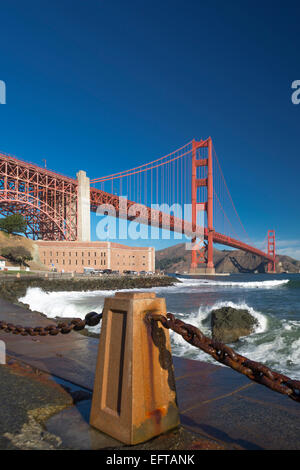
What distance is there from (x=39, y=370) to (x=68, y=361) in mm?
410

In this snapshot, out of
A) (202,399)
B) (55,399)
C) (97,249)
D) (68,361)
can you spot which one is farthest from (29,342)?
(97,249)

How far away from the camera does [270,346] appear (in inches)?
304

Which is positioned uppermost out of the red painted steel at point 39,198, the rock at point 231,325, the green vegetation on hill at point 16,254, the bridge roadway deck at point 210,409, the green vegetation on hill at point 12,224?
the red painted steel at point 39,198

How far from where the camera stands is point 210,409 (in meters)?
2.64

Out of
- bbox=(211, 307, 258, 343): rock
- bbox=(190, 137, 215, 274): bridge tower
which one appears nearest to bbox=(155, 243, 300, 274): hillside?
bbox=(190, 137, 215, 274): bridge tower

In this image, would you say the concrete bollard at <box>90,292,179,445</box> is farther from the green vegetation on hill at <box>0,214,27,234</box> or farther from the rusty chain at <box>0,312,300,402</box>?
the green vegetation on hill at <box>0,214,27,234</box>

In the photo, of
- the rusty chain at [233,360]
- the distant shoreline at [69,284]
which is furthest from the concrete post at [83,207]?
the rusty chain at [233,360]

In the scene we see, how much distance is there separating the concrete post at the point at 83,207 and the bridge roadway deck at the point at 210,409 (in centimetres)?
5212

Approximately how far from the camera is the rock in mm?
8648

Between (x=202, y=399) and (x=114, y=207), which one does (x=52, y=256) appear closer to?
(x=114, y=207)

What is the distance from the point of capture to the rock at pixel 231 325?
8648 millimetres

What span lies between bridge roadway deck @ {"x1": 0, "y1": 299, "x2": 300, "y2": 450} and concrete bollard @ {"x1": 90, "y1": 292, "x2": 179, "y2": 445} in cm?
12

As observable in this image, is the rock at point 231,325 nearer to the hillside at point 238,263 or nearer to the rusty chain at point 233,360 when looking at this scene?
Answer: the rusty chain at point 233,360

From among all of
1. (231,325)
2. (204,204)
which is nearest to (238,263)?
(204,204)
